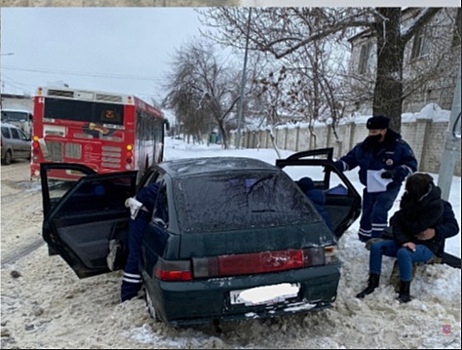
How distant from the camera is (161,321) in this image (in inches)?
96.3

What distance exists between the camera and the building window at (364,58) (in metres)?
4.13

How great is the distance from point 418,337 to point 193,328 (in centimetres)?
141

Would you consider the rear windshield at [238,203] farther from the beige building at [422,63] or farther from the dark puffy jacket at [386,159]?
the beige building at [422,63]

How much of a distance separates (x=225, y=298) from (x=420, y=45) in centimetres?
314

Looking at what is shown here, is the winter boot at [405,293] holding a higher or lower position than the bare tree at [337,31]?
lower

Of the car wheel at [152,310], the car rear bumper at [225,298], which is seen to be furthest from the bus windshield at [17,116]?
the car rear bumper at [225,298]

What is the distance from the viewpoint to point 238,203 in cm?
264

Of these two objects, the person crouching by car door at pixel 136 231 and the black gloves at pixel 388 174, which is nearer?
the person crouching by car door at pixel 136 231

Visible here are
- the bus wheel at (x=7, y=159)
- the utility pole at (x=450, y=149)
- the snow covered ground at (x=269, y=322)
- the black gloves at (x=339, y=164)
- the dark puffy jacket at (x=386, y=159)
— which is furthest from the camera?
the bus wheel at (x=7, y=159)

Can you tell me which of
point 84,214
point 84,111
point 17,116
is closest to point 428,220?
point 84,214

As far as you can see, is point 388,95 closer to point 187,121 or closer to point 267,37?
point 267,37

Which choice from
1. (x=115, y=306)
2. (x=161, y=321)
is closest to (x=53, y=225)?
(x=115, y=306)

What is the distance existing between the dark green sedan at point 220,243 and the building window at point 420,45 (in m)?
1.93

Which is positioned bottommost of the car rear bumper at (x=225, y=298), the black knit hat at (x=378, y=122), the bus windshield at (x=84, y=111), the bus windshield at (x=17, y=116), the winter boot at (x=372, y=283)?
the winter boot at (x=372, y=283)
